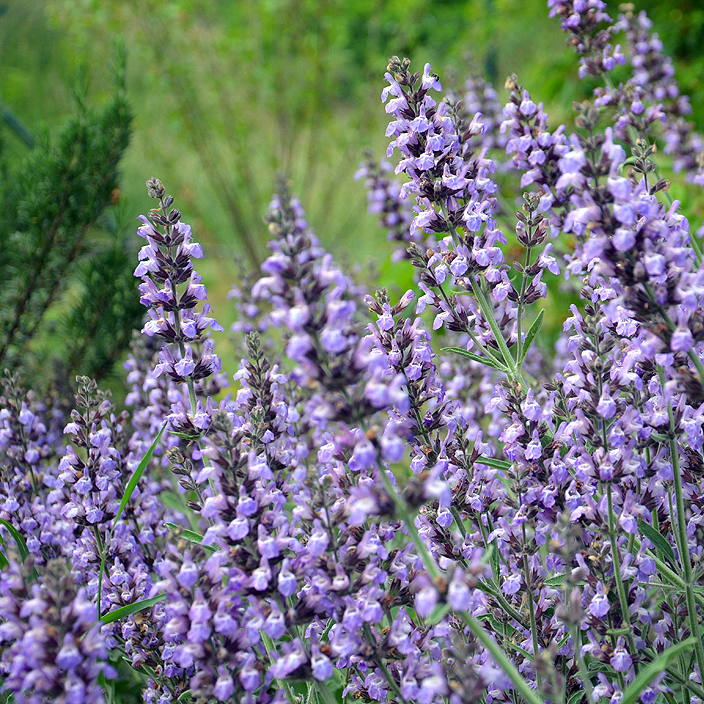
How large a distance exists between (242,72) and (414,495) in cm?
945

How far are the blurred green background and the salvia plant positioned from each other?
4.80 metres

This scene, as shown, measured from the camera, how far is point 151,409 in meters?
2.84

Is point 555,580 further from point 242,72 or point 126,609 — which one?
point 242,72

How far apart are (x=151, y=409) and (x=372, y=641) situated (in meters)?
1.52

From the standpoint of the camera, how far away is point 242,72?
9734mm

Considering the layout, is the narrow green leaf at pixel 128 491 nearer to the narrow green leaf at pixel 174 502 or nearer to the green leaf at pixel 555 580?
the narrow green leaf at pixel 174 502

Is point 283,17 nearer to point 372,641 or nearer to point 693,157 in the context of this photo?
point 693,157

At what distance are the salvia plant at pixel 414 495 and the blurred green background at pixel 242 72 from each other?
4.80 m

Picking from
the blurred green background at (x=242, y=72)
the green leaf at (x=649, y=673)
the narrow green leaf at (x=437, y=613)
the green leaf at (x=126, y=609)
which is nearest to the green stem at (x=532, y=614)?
the green leaf at (x=649, y=673)

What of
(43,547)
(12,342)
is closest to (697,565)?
(43,547)

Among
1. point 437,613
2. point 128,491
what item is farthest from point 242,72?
point 437,613

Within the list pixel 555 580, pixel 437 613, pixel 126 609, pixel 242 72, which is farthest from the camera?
pixel 242 72

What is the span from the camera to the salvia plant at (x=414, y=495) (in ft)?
5.10

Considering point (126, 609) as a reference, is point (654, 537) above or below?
below
